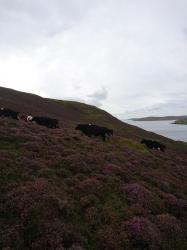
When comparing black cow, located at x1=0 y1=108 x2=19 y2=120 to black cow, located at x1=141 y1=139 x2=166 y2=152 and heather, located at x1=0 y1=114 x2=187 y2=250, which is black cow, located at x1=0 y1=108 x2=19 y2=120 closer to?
heather, located at x1=0 y1=114 x2=187 y2=250

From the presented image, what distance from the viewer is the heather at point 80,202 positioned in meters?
10.1

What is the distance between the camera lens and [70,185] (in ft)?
47.5

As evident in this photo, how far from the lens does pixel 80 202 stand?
500 inches

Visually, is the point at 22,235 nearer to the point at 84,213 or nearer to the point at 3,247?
the point at 3,247

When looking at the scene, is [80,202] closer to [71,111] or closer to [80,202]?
[80,202]

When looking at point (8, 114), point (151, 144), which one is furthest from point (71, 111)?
point (8, 114)

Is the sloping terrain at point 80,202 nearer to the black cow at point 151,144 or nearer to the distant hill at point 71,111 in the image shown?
the black cow at point 151,144

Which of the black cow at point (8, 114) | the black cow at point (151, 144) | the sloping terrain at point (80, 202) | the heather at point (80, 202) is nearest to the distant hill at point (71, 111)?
the black cow at point (151, 144)

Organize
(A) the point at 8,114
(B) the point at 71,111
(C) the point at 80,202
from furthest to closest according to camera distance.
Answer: (B) the point at 71,111 < (A) the point at 8,114 < (C) the point at 80,202

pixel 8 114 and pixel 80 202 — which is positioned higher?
pixel 8 114

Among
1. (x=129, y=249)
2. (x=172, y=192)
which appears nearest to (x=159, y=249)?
(x=129, y=249)

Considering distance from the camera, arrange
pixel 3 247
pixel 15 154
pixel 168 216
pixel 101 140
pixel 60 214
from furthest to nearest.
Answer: pixel 101 140, pixel 15 154, pixel 168 216, pixel 60 214, pixel 3 247

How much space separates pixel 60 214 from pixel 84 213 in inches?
40.0

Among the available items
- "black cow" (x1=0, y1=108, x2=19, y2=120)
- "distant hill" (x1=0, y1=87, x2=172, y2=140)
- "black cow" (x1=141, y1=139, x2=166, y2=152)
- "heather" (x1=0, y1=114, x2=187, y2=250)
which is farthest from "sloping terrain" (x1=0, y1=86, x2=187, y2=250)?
"distant hill" (x1=0, y1=87, x2=172, y2=140)
